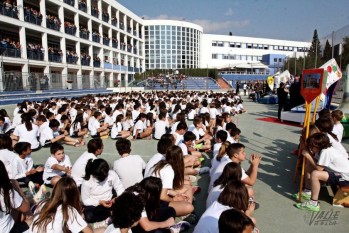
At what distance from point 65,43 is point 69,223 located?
33107mm

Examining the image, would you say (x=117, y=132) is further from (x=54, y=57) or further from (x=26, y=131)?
(x=54, y=57)

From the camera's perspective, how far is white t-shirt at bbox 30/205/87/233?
2.81m

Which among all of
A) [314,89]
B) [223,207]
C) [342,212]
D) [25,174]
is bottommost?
[342,212]

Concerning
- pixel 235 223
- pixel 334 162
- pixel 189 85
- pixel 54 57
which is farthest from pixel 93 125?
pixel 189 85

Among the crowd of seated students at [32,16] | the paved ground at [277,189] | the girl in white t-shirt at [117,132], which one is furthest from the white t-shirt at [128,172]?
the crowd of seated students at [32,16]

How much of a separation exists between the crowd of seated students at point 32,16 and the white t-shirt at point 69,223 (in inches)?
1077

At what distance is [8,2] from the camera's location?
76.6 ft

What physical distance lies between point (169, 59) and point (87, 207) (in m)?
61.5

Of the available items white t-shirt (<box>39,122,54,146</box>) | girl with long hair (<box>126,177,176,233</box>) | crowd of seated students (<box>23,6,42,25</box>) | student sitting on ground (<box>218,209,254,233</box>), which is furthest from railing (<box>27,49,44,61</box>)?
student sitting on ground (<box>218,209,254,233</box>)

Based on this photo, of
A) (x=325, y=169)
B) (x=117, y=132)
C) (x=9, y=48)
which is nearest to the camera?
(x=325, y=169)

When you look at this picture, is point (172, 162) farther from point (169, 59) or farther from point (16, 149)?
point (169, 59)

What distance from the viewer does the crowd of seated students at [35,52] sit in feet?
84.2

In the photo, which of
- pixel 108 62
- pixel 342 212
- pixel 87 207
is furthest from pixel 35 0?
pixel 342 212

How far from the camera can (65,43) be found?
3228cm
